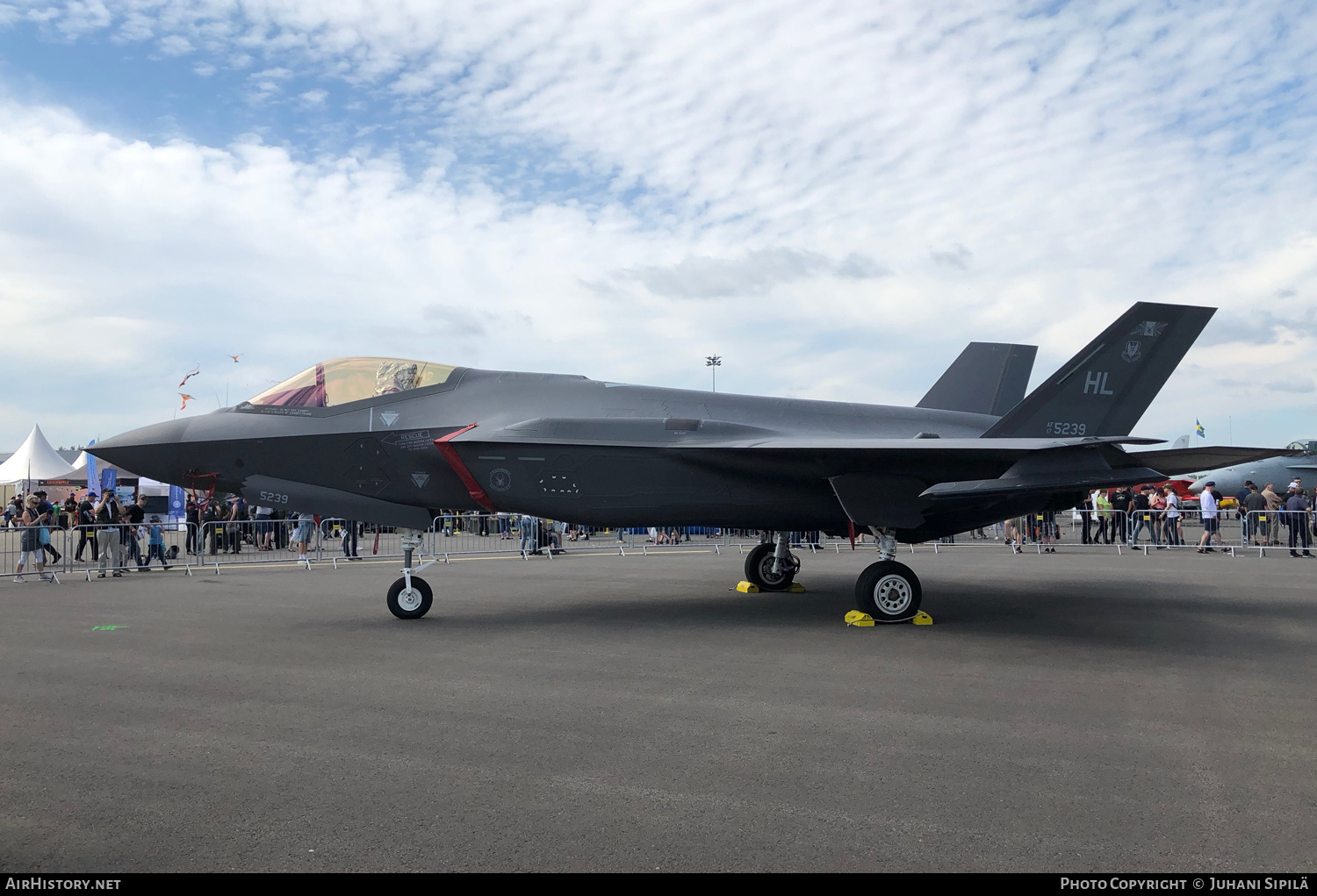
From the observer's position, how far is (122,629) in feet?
27.7

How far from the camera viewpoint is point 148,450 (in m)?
8.84

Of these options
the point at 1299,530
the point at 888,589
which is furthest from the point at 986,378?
the point at 1299,530

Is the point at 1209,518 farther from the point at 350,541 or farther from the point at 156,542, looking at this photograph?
the point at 156,542

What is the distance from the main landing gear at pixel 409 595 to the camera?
9.01m

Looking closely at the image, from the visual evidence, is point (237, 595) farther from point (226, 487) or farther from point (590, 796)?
point (590, 796)

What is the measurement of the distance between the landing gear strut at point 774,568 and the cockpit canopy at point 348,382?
16.3 ft

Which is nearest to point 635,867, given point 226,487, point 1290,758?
point 1290,758

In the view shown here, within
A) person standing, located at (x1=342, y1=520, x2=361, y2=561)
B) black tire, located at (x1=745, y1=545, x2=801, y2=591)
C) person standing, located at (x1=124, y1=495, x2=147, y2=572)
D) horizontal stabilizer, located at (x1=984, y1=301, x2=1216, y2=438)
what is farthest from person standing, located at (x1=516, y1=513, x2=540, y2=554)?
horizontal stabilizer, located at (x1=984, y1=301, x2=1216, y2=438)

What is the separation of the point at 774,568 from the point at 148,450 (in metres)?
7.56

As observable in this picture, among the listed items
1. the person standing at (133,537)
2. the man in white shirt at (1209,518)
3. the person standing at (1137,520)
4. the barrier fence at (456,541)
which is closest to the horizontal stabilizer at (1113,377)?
the barrier fence at (456,541)

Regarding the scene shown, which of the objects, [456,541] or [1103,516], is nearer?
[456,541]

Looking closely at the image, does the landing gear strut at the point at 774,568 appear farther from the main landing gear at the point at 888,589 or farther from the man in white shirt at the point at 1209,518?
the man in white shirt at the point at 1209,518

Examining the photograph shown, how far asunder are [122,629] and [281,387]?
2.84 metres
